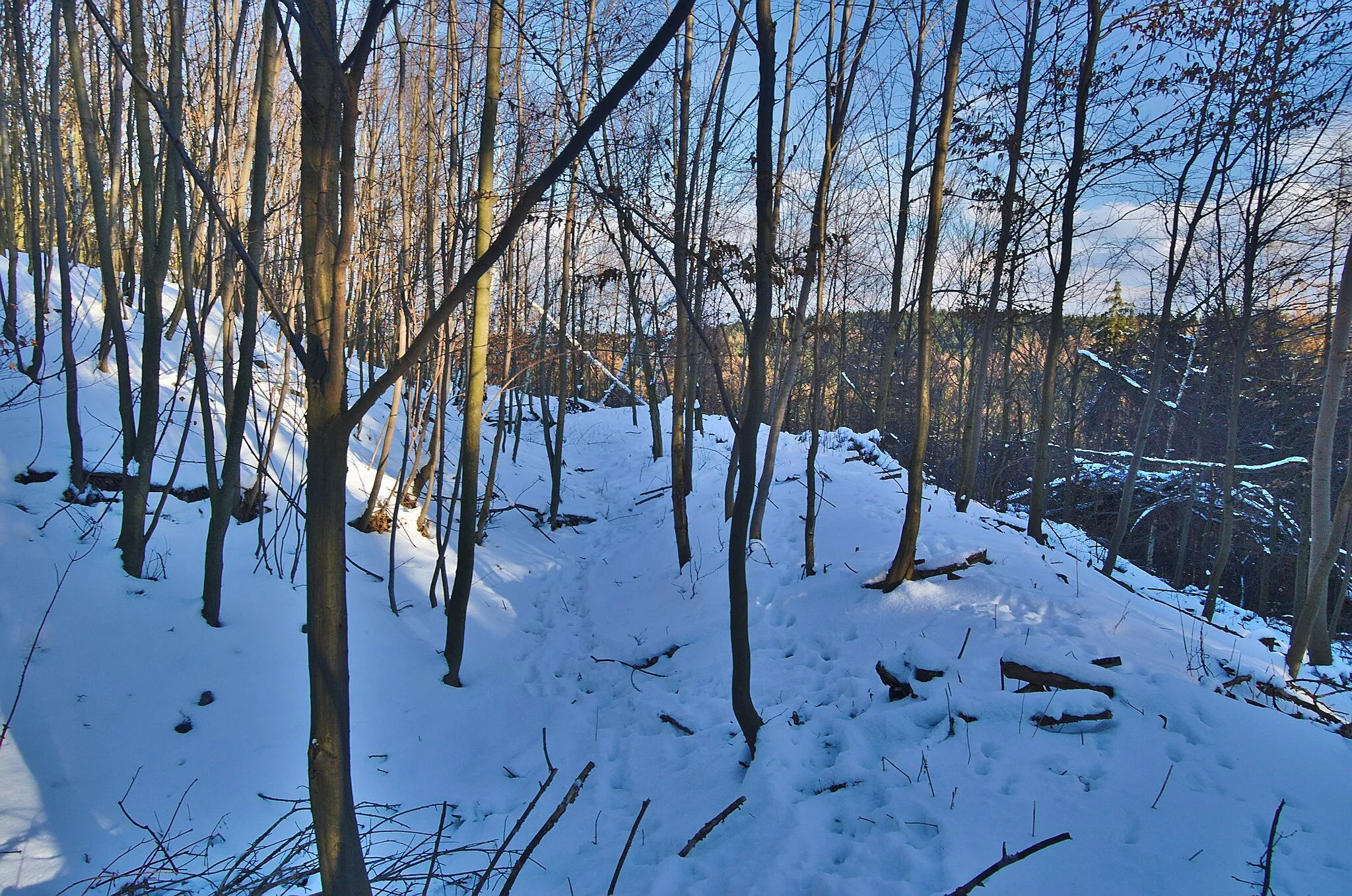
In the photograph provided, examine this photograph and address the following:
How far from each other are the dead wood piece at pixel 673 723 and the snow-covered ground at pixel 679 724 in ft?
0.09

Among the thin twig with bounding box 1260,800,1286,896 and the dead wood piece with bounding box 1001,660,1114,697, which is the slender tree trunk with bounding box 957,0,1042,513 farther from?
the thin twig with bounding box 1260,800,1286,896

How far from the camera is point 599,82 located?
5723 millimetres

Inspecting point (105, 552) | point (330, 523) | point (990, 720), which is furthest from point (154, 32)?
point (990, 720)

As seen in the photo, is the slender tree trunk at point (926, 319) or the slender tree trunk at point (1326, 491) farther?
the slender tree trunk at point (1326, 491)

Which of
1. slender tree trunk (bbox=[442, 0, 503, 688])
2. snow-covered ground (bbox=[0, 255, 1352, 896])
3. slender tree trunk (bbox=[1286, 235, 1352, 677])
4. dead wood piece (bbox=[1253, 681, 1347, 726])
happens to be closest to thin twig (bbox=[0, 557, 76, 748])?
snow-covered ground (bbox=[0, 255, 1352, 896])

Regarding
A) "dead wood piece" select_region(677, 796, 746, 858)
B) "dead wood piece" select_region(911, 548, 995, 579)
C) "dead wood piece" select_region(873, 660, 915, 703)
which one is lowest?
"dead wood piece" select_region(677, 796, 746, 858)

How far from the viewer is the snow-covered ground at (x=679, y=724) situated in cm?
286

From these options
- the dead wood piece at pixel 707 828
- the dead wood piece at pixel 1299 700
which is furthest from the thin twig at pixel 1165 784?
the dead wood piece at pixel 707 828

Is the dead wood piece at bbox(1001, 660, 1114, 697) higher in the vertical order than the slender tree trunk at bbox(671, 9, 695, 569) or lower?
lower

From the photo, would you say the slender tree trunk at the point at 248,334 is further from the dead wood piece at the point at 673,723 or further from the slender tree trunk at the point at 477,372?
the dead wood piece at the point at 673,723

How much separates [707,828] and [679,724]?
4.75ft

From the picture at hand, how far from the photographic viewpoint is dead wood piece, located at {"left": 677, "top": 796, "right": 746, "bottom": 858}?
3148mm

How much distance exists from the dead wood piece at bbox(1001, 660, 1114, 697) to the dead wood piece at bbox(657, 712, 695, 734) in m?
2.10

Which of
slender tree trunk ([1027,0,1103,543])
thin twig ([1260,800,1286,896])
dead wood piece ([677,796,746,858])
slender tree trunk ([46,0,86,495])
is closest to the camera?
thin twig ([1260,800,1286,896])
